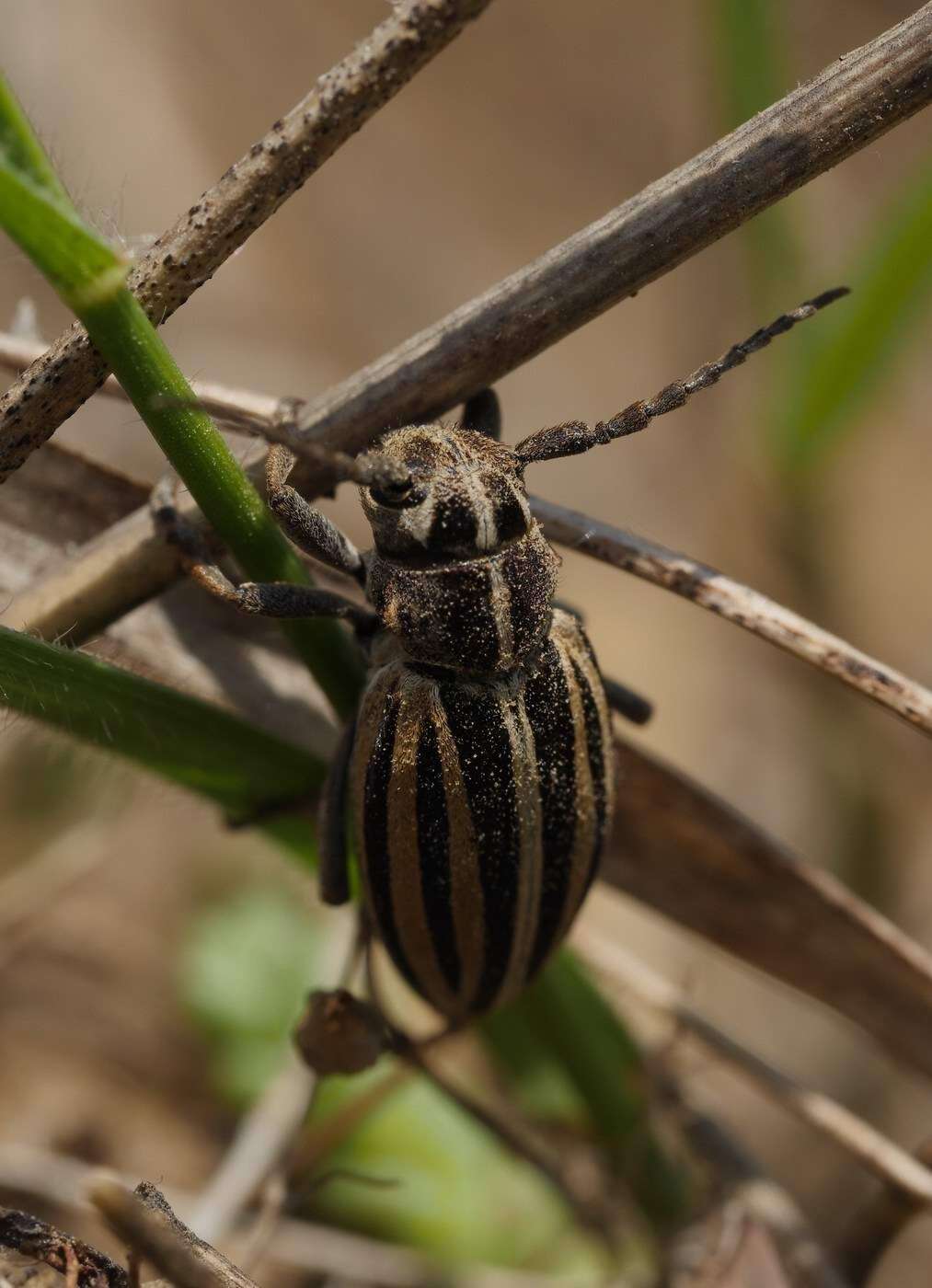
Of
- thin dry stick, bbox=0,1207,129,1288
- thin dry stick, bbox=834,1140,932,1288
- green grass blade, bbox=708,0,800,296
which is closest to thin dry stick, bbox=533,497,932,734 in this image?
thin dry stick, bbox=834,1140,932,1288

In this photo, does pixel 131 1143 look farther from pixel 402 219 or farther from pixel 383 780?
pixel 402 219

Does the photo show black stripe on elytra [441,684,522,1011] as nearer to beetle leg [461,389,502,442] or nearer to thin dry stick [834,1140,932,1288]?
beetle leg [461,389,502,442]

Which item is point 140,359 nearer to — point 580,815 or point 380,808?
point 380,808

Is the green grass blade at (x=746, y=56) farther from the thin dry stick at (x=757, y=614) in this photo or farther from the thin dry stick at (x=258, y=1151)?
the thin dry stick at (x=258, y=1151)

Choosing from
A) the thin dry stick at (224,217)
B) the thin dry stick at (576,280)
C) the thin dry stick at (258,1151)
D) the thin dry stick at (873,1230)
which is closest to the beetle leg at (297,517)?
the thin dry stick at (576,280)

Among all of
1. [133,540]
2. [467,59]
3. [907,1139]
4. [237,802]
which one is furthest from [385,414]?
[467,59]

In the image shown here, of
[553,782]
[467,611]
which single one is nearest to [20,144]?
[467,611]
